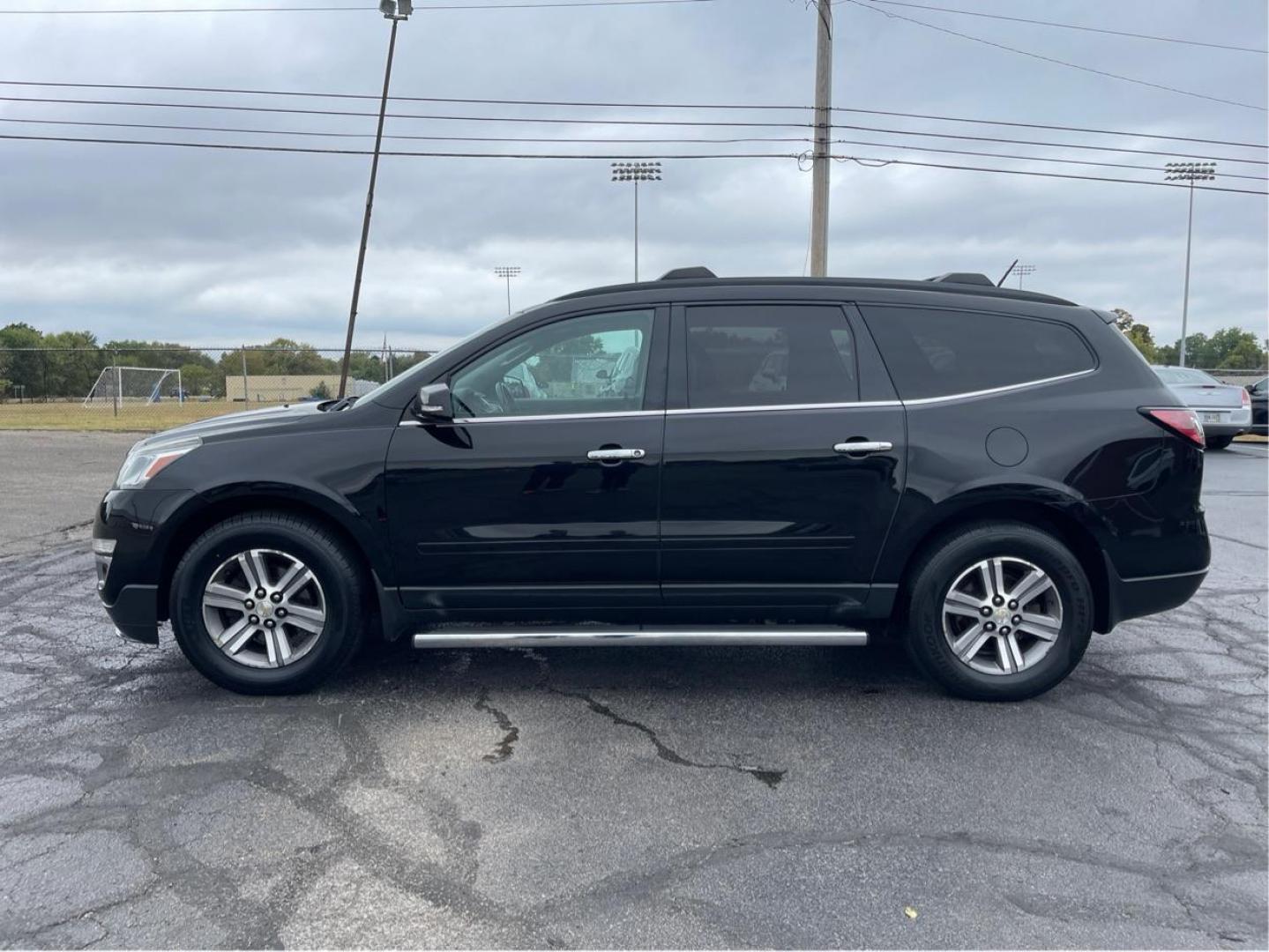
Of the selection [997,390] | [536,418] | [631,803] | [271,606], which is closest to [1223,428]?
[997,390]

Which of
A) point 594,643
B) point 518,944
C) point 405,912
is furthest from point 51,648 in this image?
point 518,944

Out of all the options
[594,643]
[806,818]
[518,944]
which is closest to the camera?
[518,944]

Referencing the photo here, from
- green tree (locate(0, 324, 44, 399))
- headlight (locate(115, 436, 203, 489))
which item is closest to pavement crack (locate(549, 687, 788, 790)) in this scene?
headlight (locate(115, 436, 203, 489))

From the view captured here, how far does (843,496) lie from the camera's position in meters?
4.01

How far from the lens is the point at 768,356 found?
4148 mm

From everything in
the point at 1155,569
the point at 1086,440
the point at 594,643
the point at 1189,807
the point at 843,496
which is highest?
the point at 1086,440

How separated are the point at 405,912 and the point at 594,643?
1597mm

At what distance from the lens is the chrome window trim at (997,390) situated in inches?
161

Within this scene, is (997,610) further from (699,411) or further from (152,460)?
(152,460)

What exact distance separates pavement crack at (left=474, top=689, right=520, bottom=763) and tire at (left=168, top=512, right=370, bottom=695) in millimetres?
641

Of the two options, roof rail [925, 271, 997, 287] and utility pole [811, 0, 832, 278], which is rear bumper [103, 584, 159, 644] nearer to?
roof rail [925, 271, 997, 287]

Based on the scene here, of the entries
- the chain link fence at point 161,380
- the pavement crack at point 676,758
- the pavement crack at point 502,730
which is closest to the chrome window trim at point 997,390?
the pavement crack at point 676,758

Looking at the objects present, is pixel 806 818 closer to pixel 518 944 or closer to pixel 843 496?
pixel 518 944

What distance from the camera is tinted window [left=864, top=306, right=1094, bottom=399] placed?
163 inches
